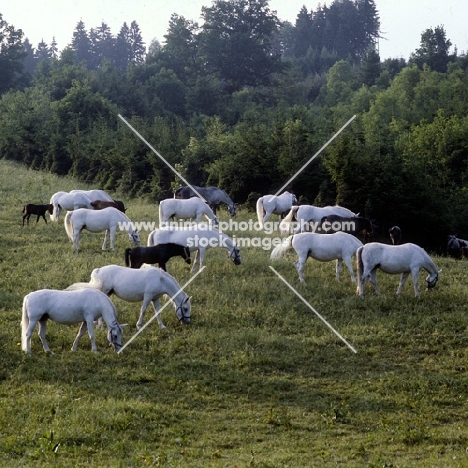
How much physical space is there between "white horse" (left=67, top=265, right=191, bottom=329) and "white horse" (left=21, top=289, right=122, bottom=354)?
1281 millimetres

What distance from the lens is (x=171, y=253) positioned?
699 inches

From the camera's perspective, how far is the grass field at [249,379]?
969 cm

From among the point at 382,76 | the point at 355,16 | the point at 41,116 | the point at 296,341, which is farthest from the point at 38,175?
the point at 355,16

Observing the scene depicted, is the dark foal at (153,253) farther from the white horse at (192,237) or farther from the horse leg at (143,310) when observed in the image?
the horse leg at (143,310)

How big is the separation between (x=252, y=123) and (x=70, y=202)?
74.4ft

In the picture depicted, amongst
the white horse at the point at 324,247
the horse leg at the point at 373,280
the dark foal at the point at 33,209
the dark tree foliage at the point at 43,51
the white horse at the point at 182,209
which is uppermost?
the dark tree foliage at the point at 43,51

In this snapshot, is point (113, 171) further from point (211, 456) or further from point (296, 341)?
point (211, 456)

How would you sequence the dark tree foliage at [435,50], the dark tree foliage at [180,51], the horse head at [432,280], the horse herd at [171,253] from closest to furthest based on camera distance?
the horse herd at [171,253], the horse head at [432,280], the dark tree foliage at [435,50], the dark tree foliage at [180,51]

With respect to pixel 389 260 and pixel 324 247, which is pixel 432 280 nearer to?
pixel 389 260

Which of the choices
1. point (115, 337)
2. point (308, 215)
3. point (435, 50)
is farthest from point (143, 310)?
point (435, 50)

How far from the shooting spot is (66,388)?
12.0 m

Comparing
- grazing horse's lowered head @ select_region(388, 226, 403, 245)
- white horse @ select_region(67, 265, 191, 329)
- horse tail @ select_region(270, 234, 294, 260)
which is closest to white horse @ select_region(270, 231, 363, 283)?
horse tail @ select_region(270, 234, 294, 260)

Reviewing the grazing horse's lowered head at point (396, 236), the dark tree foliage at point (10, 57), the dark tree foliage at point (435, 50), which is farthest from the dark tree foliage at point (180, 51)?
the grazing horse's lowered head at point (396, 236)

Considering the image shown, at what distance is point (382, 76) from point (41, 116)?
38.2 metres
